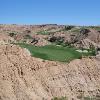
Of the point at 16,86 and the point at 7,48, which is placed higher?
the point at 7,48

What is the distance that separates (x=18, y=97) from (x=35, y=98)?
1261 millimetres

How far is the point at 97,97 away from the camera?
27359 millimetres

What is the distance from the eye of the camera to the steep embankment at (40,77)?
77.2 feet

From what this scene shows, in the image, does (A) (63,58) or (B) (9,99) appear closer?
(B) (9,99)

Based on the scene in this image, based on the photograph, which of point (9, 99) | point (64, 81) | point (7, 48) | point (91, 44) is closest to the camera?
point (9, 99)

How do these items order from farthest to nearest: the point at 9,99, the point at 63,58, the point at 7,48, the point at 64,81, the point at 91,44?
the point at 91,44, the point at 63,58, the point at 64,81, the point at 7,48, the point at 9,99

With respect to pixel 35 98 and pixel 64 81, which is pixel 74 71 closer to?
pixel 64 81

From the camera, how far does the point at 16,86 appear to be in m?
23.5

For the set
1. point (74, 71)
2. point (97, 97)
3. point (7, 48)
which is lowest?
point (97, 97)

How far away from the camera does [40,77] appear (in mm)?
25719

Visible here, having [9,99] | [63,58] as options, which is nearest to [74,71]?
[63,58]

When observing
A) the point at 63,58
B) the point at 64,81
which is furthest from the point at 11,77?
the point at 63,58

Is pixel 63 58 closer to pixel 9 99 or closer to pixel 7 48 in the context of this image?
pixel 7 48

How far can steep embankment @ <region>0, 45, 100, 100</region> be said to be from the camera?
23.5 meters
